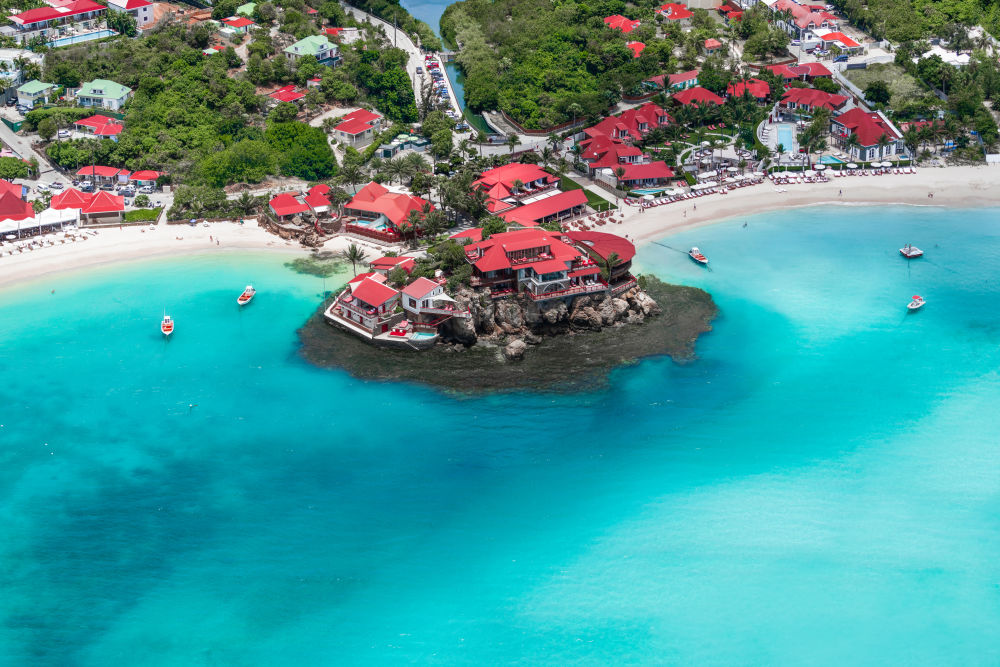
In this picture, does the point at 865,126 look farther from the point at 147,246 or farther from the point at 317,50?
the point at 147,246

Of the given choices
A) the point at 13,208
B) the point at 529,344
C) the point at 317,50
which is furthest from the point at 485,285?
the point at 317,50

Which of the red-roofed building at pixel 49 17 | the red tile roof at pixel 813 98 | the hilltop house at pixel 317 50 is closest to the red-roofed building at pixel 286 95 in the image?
the hilltop house at pixel 317 50

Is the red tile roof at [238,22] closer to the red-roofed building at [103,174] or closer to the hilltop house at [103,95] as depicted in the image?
the hilltop house at [103,95]

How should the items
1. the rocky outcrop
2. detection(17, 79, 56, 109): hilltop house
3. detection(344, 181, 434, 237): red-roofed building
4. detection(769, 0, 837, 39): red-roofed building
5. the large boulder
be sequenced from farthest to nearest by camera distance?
detection(769, 0, 837, 39): red-roofed building
detection(17, 79, 56, 109): hilltop house
detection(344, 181, 434, 237): red-roofed building
the rocky outcrop
the large boulder

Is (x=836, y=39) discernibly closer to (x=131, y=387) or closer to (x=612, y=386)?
(x=612, y=386)

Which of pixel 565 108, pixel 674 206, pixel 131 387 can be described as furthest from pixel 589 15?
pixel 131 387

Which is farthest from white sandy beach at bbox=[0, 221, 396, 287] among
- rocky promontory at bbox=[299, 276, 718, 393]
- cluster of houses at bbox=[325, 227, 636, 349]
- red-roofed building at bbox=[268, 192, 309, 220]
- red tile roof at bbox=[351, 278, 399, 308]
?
rocky promontory at bbox=[299, 276, 718, 393]

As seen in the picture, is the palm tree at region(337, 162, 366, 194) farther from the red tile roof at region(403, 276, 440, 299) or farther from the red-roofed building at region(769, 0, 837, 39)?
the red-roofed building at region(769, 0, 837, 39)
